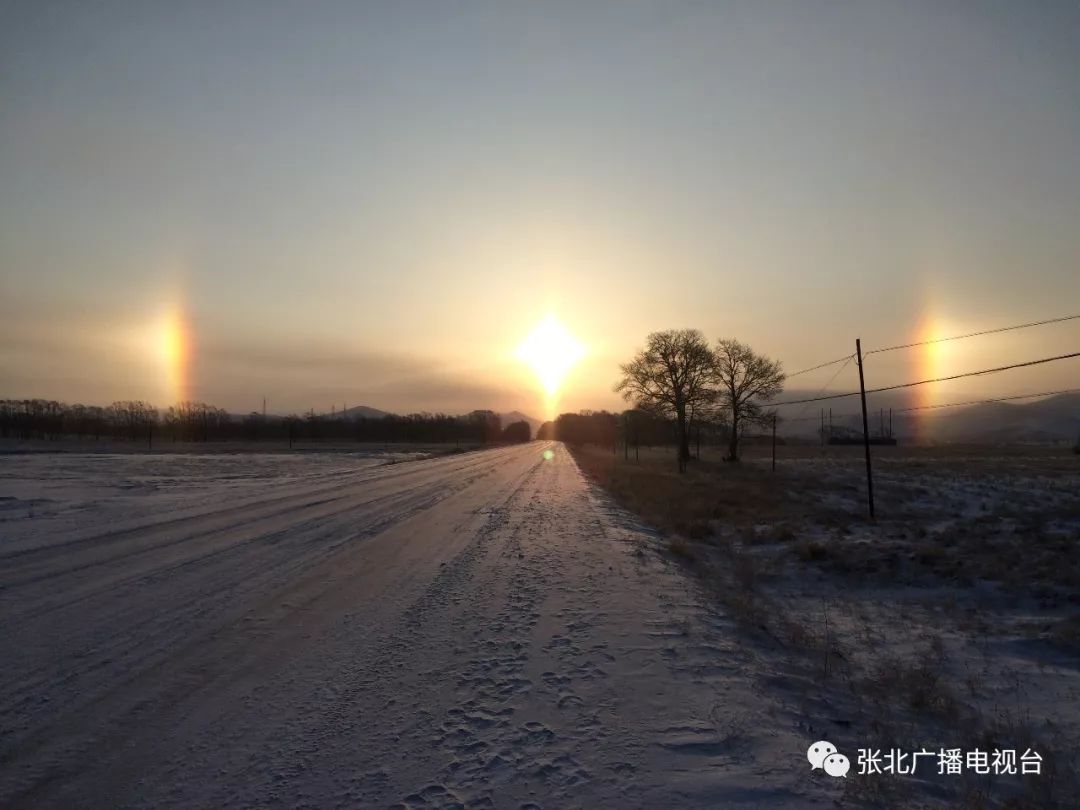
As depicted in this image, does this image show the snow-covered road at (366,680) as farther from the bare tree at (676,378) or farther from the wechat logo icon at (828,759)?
the bare tree at (676,378)

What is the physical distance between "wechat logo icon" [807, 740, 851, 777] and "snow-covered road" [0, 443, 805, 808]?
0.22 metres

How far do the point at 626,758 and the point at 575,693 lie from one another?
122 cm

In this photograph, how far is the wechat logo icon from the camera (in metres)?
4.59

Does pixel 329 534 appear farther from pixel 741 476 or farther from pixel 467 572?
pixel 741 476

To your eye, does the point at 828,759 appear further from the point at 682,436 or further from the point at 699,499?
the point at 682,436

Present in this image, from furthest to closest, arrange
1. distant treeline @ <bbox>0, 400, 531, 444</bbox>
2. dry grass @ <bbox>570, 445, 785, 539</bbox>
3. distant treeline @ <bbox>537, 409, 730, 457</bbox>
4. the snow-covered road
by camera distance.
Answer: distant treeline @ <bbox>0, 400, 531, 444</bbox> < distant treeline @ <bbox>537, 409, 730, 457</bbox> < dry grass @ <bbox>570, 445, 785, 539</bbox> < the snow-covered road

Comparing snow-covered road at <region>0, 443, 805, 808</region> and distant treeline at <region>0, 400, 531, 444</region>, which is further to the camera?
distant treeline at <region>0, 400, 531, 444</region>

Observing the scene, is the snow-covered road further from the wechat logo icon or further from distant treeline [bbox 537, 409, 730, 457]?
distant treeline [bbox 537, 409, 730, 457]

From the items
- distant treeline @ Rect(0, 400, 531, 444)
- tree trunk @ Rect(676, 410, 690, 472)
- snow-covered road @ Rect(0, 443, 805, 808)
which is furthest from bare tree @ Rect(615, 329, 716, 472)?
distant treeline @ Rect(0, 400, 531, 444)

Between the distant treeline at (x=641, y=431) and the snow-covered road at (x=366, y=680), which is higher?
the distant treeline at (x=641, y=431)

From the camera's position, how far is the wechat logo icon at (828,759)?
4.59 metres

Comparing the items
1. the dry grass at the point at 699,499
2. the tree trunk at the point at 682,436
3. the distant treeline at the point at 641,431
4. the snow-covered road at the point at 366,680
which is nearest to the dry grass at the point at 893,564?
the dry grass at the point at 699,499

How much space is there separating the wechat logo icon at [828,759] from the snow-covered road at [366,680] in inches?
8.7

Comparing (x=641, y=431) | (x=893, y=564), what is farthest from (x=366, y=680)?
(x=641, y=431)
